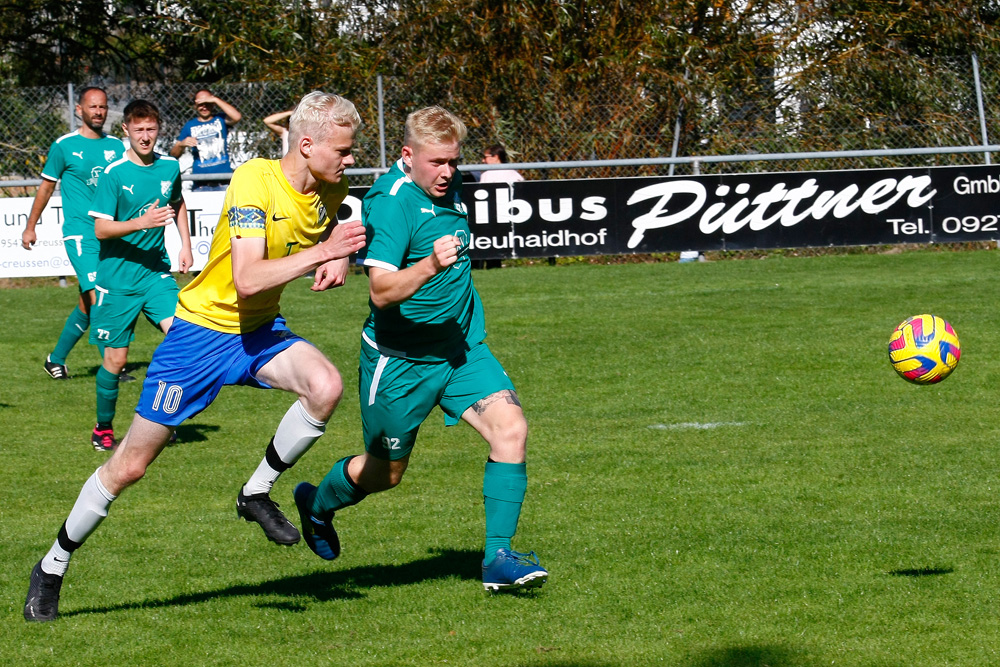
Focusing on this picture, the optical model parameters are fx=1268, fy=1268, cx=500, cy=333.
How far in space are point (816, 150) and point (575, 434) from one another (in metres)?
12.0

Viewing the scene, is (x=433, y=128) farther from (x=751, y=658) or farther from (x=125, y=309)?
(x=125, y=309)

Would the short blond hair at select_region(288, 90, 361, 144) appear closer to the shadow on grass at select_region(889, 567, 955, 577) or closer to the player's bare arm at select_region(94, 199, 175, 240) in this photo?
the player's bare arm at select_region(94, 199, 175, 240)

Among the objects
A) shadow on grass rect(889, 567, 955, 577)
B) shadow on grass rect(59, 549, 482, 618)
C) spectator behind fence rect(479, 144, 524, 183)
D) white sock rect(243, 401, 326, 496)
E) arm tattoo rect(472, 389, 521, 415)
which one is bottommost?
shadow on grass rect(59, 549, 482, 618)

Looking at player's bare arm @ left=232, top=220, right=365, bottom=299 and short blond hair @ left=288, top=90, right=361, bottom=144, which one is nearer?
player's bare arm @ left=232, top=220, right=365, bottom=299

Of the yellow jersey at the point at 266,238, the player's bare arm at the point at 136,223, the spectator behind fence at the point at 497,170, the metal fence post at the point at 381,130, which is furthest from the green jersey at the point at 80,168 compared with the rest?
the spectator behind fence at the point at 497,170

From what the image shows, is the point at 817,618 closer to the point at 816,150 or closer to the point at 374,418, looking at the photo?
the point at 374,418

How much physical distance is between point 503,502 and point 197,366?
A: 1.37 metres

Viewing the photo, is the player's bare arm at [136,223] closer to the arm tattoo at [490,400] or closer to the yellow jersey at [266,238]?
the yellow jersey at [266,238]

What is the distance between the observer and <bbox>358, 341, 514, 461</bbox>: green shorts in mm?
5297

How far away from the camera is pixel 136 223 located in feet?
25.4

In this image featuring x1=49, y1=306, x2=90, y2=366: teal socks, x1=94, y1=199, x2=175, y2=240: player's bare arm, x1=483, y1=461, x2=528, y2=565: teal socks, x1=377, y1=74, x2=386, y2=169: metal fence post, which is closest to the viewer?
x1=483, y1=461, x2=528, y2=565: teal socks

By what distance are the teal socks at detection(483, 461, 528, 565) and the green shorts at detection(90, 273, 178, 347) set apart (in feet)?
14.3

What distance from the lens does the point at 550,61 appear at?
68.1 ft

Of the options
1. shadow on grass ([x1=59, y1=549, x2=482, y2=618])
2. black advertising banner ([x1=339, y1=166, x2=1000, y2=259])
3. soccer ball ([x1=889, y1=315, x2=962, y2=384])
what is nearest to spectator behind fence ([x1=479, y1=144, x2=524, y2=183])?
black advertising banner ([x1=339, y1=166, x2=1000, y2=259])
